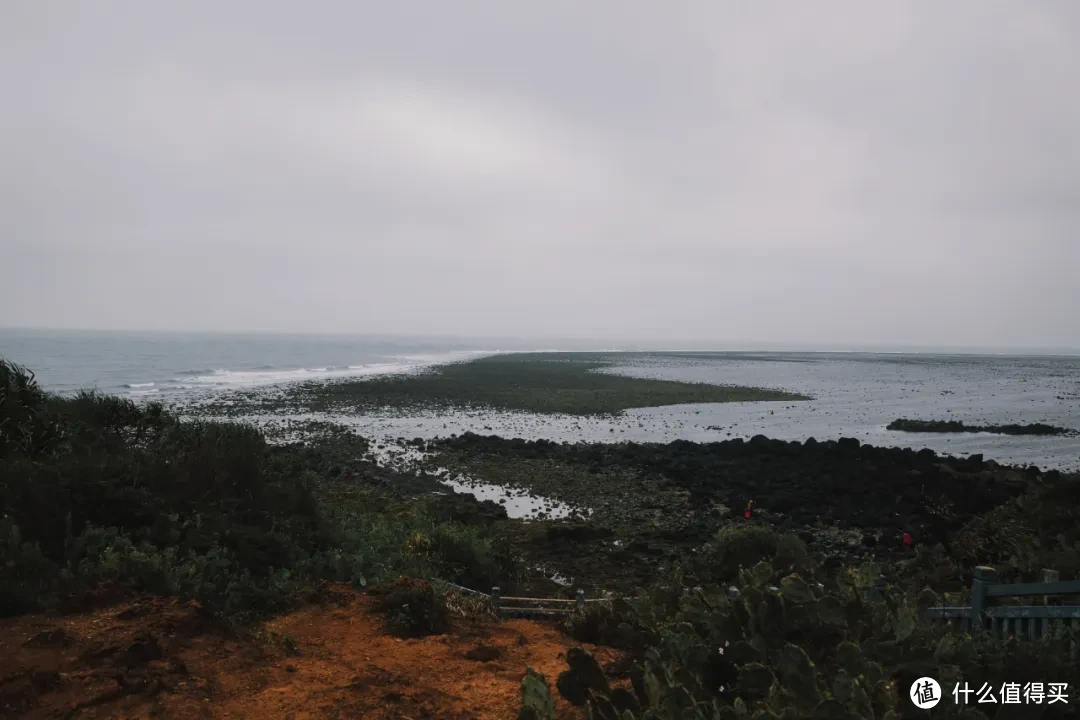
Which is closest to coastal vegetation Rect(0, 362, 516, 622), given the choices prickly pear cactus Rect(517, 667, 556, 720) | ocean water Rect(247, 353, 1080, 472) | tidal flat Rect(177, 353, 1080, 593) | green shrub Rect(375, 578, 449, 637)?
green shrub Rect(375, 578, 449, 637)

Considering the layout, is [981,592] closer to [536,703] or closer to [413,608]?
[536,703]

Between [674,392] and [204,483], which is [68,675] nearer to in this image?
[204,483]

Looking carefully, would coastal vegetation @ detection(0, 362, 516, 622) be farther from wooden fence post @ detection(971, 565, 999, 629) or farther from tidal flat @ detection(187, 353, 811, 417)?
tidal flat @ detection(187, 353, 811, 417)

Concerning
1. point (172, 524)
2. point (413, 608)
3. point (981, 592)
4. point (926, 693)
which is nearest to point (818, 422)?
point (981, 592)

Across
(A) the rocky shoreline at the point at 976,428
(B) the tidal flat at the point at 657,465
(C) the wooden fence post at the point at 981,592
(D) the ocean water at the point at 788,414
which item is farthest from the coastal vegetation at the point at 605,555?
(A) the rocky shoreline at the point at 976,428

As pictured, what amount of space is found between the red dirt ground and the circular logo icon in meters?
2.32

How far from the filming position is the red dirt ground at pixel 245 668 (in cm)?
468

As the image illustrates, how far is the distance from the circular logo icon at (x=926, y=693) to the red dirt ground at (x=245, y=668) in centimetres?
232

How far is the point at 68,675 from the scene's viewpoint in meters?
4.84

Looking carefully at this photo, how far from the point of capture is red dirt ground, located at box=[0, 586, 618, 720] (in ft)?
15.4

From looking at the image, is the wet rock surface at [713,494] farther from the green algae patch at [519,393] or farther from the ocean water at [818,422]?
the green algae patch at [519,393]

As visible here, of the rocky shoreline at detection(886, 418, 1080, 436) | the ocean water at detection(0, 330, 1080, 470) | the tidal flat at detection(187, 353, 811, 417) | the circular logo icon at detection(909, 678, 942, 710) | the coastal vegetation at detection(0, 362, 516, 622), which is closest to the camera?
the circular logo icon at detection(909, 678, 942, 710)

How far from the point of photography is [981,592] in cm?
589

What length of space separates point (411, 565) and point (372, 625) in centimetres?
217
